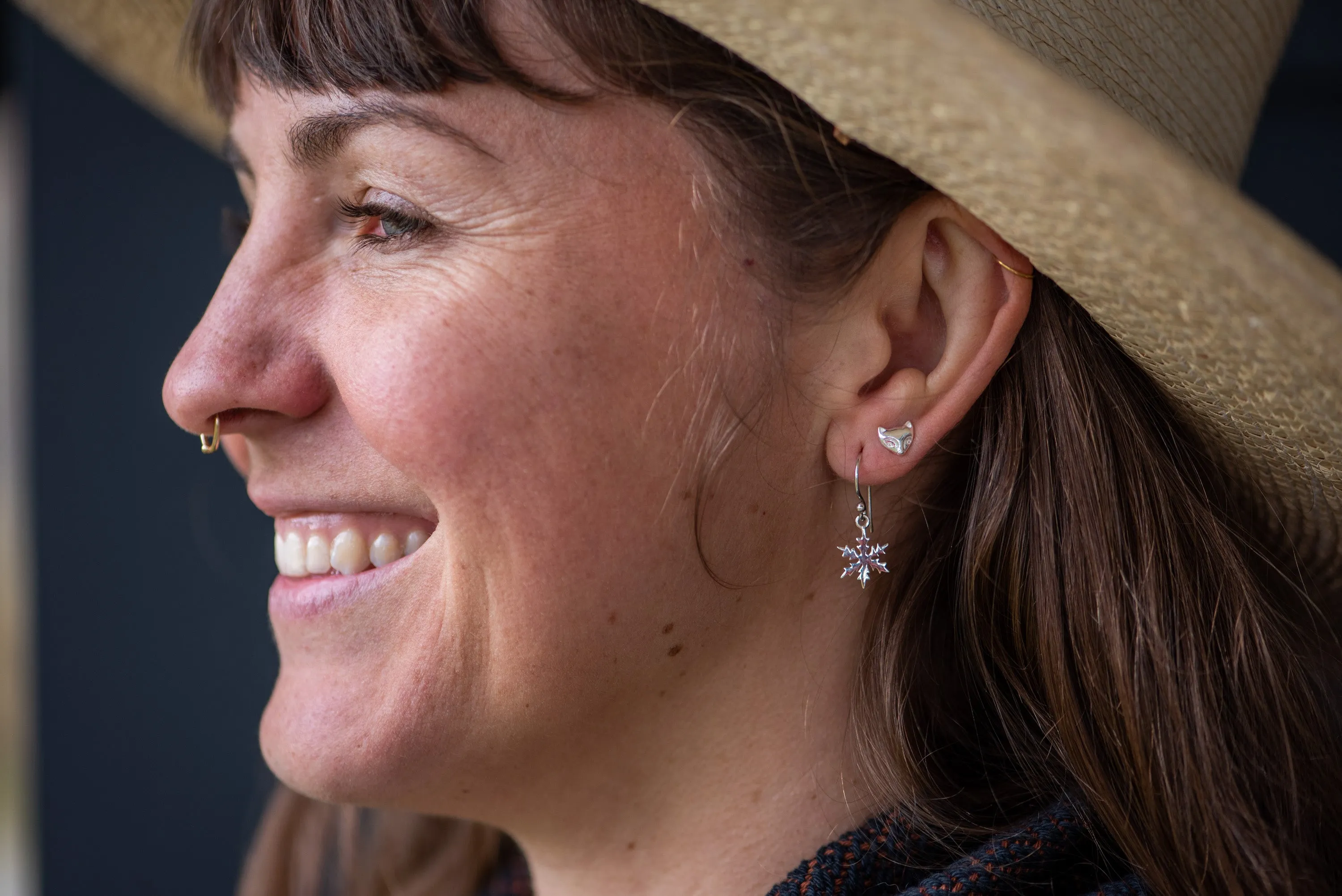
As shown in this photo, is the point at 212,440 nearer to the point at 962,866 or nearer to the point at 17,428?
the point at 962,866

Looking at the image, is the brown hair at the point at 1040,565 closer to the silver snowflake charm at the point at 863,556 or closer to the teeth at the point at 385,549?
the silver snowflake charm at the point at 863,556

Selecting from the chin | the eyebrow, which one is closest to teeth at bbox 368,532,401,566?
the chin

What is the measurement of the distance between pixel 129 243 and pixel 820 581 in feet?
5.60

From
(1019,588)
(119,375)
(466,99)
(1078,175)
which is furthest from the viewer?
(119,375)

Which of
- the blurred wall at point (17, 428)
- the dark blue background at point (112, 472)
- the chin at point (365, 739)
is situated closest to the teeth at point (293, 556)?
the chin at point (365, 739)

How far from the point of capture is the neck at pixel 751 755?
3.73 feet

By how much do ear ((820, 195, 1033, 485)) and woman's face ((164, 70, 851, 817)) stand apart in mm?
58

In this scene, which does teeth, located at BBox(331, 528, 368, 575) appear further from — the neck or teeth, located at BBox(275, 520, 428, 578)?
the neck

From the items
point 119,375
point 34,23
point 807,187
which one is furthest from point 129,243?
point 807,187

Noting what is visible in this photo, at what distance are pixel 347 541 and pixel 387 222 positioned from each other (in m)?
0.33

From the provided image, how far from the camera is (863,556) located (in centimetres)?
111

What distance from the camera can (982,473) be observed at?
44.4 inches

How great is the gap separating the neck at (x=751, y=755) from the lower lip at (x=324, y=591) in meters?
0.27

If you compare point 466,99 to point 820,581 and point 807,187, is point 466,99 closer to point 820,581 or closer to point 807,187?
point 807,187
